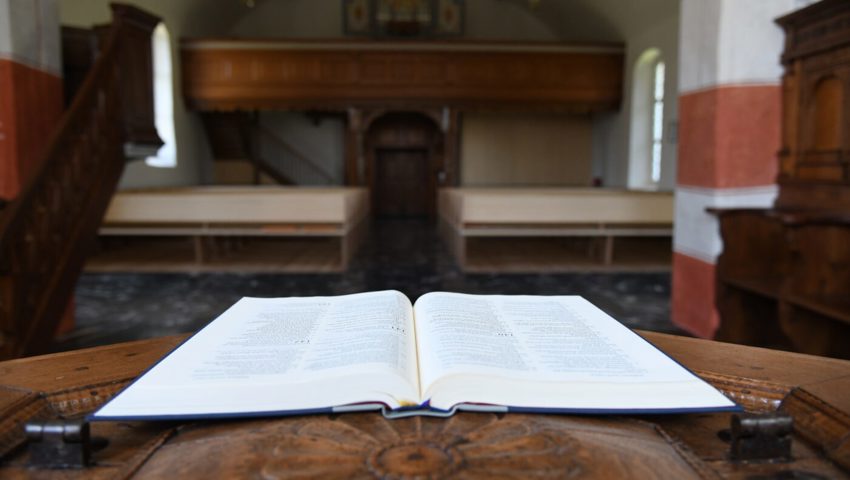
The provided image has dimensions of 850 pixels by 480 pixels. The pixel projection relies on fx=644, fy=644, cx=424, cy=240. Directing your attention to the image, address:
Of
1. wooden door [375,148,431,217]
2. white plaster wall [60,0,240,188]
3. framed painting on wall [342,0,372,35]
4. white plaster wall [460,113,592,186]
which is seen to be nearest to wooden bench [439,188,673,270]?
white plaster wall [60,0,240,188]

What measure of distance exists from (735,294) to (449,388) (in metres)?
3.65

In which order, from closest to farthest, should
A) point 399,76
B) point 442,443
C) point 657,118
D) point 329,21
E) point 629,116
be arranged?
1. point 442,443
2. point 657,118
3. point 629,116
4. point 399,76
5. point 329,21

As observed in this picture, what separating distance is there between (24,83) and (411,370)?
4141mm

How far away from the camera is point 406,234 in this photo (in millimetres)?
11047

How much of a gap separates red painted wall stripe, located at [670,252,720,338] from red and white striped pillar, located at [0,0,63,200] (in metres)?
4.22

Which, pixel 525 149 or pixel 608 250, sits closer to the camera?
pixel 608 250

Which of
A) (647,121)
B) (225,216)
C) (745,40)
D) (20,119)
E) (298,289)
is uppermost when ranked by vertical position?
(647,121)

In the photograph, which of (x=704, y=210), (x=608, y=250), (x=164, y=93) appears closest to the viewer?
(x=704, y=210)

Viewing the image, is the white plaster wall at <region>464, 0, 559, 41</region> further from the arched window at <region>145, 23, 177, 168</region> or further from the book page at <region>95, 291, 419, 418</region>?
the book page at <region>95, 291, 419, 418</region>

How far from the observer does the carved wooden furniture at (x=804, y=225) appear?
3.28 metres

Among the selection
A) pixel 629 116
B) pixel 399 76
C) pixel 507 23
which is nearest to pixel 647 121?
pixel 629 116

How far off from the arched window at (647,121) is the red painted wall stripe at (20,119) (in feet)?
30.6

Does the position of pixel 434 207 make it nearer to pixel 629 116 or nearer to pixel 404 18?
pixel 404 18

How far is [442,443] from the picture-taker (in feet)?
2.42
